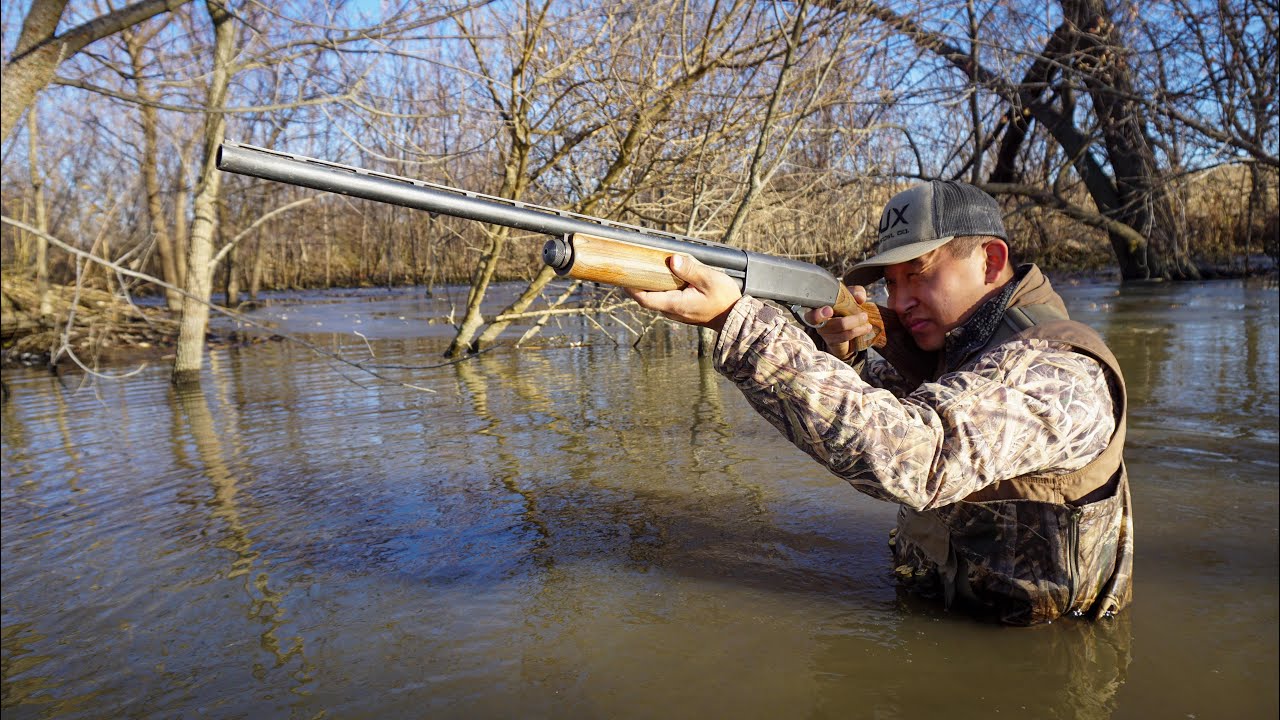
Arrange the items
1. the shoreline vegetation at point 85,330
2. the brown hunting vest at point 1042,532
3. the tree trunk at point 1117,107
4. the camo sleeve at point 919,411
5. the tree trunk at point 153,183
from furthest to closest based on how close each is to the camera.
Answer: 1. the shoreline vegetation at point 85,330
2. the tree trunk at point 153,183
3. the tree trunk at point 1117,107
4. the brown hunting vest at point 1042,532
5. the camo sleeve at point 919,411

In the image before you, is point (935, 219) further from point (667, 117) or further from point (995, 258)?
point (667, 117)

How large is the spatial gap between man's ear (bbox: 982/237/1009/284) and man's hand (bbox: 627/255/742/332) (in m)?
0.96

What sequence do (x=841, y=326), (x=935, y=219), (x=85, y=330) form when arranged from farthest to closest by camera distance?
(x=85, y=330) < (x=841, y=326) < (x=935, y=219)

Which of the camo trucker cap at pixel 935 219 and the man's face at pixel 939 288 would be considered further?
the man's face at pixel 939 288

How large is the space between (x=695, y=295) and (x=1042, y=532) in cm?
145

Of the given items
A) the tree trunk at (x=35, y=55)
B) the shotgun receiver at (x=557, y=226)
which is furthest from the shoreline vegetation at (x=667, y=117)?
the shotgun receiver at (x=557, y=226)

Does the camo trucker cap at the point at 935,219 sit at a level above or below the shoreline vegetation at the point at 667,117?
below

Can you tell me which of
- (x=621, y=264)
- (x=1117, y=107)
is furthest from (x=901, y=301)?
(x=1117, y=107)

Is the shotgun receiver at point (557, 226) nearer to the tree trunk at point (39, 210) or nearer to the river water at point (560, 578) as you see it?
the river water at point (560, 578)

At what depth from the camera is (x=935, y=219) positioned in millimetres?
2682

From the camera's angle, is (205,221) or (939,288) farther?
(205,221)

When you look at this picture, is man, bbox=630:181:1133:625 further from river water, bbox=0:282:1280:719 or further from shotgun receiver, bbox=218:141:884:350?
river water, bbox=0:282:1280:719

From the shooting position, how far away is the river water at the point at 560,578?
9.22ft

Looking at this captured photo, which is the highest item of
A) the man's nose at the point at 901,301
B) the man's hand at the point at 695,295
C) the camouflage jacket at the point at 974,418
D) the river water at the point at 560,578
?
the man's hand at the point at 695,295
